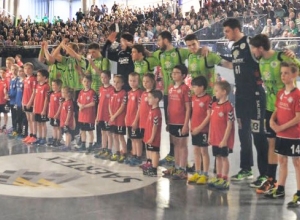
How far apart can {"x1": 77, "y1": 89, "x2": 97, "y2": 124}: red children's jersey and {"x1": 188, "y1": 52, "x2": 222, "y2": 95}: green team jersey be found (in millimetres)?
2160

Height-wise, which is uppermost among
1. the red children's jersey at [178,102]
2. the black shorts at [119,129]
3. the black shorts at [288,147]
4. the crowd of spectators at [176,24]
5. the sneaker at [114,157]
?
the crowd of spectators at [176,24]

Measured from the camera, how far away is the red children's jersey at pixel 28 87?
8.80 m

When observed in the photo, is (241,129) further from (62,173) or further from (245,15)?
(245,15)

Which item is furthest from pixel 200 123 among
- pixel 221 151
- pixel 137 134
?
pixel 137 134

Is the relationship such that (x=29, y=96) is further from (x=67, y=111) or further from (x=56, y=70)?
(x=67, y=111)

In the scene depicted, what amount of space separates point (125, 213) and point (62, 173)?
1987 mm

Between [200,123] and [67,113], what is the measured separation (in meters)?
3.14

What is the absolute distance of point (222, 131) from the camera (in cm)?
539

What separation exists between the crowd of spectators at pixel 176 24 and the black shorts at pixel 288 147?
3.94 meters

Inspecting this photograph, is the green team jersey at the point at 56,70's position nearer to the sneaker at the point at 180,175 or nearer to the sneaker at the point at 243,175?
the sneaker at the point at 180,175

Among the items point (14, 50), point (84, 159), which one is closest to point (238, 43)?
point (84, 159)

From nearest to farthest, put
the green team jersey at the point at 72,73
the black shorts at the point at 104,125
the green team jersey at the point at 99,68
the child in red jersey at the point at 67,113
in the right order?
the black shorts at the point at 104,125, the green team jersey at the point at 99,68, the child in red jersey at the point at 67,113, the green team jersey at the point at 72,73

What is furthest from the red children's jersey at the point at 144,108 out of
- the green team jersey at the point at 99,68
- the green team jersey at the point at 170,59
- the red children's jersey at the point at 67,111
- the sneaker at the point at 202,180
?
the red children's jersey at the point at 67,111

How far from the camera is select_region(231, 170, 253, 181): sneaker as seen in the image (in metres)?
5.82
